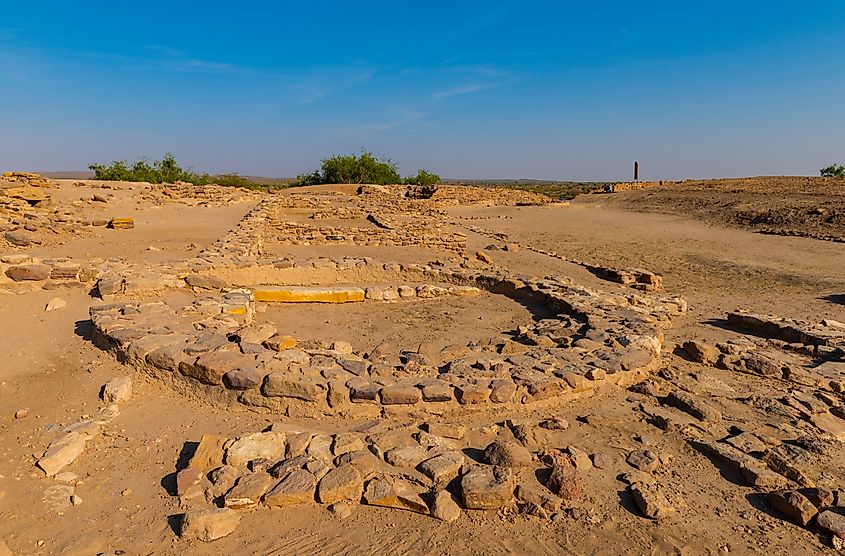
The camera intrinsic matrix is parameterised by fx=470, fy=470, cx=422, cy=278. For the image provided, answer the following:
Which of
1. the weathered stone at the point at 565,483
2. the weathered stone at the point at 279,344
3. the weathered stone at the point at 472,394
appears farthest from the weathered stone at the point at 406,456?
the weathered stone at the point at 279,344

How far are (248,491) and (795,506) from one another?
2890 mm

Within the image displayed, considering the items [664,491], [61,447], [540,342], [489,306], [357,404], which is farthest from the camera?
[489,306]

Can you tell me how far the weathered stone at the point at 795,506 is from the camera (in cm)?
242

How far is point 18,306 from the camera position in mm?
5660

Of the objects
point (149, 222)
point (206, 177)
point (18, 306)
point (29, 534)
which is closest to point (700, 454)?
point (29, 534)

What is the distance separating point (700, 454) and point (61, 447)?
4.11 metres

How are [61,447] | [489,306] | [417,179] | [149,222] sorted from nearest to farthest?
[61,447], [489,306], [149,222], [417,179]

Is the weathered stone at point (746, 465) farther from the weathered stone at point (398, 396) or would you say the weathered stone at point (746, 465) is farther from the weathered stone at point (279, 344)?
the weathered stone at point (279, 344)

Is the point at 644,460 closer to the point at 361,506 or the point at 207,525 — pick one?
the point at 361,506

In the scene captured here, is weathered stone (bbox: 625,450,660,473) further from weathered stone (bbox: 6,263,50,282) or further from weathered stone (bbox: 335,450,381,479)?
weathered stone (bbox: 6,263,50,282)

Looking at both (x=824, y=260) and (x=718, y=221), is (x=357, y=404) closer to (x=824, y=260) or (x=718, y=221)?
(x=824, y=260)

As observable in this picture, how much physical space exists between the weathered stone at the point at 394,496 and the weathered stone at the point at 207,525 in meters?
0.70

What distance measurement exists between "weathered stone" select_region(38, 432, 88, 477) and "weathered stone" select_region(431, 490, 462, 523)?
A: 2.29m

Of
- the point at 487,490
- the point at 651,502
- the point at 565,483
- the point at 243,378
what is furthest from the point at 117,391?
the point at 651,502
